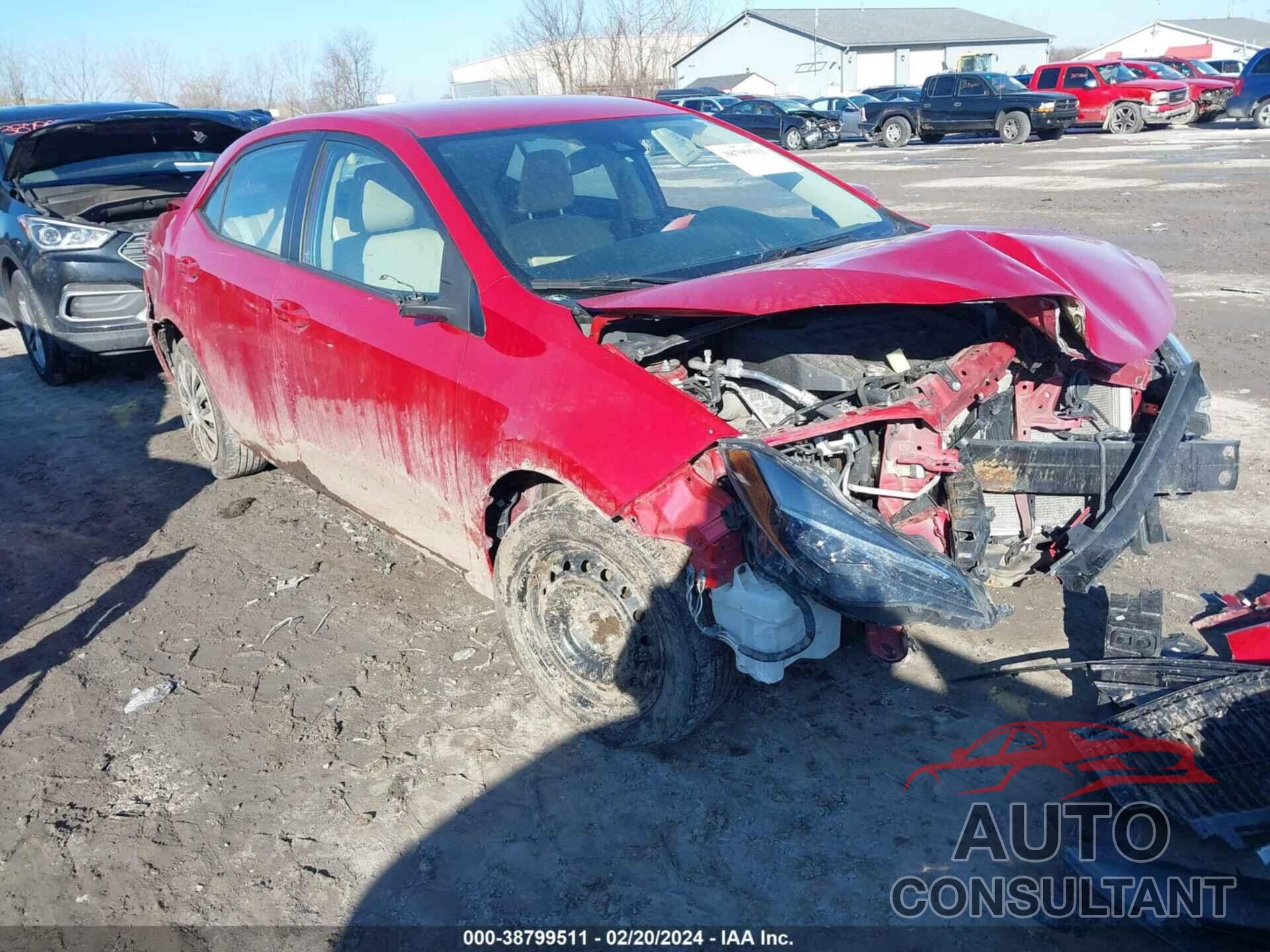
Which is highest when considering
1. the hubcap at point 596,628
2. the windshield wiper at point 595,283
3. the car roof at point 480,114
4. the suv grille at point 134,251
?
the car roof at point 480,114

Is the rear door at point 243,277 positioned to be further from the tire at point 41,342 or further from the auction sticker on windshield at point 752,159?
the tire at point 41,342

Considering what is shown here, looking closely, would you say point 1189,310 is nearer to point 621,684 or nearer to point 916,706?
point 916,706

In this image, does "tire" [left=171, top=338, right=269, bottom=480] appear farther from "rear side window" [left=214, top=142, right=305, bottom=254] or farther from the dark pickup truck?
the dark pickup truck

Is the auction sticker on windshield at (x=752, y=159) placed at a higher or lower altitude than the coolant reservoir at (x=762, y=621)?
higher

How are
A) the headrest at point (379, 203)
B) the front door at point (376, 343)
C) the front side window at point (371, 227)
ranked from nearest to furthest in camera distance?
the front door at point (376, 343) → the front side window at point (371, 227) → the headrest at point (379, 203)

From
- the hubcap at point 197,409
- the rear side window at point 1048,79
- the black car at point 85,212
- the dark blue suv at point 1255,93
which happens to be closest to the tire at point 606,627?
the hubcap at point 197,409

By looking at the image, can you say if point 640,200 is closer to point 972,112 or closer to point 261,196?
point 261,196

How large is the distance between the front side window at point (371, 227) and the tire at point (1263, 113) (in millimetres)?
26694

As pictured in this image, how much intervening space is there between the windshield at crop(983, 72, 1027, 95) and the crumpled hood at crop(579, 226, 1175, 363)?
25024mm

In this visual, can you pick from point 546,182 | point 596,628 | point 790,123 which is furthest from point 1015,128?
point 596,628

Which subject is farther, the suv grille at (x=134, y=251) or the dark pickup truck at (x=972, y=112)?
the dark pickup truck at (x=972, y=112)

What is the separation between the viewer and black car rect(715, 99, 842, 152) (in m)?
28.8

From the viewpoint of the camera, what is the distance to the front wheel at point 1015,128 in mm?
25172

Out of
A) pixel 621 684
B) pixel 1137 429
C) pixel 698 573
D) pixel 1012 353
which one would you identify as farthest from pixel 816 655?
pixel 1137 429
